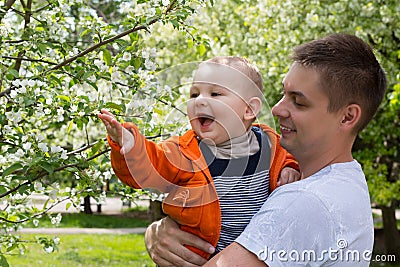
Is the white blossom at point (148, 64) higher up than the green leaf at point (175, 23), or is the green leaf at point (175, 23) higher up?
the green leaf at point (175, 23)

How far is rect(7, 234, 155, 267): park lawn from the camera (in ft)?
35.2

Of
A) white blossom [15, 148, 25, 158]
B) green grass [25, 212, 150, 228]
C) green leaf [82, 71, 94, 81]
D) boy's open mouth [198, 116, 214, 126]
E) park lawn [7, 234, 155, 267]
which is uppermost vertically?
boy's open mouth [198, 116, 214, 126]

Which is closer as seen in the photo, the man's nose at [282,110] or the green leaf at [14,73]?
the man's nose at [282,110]

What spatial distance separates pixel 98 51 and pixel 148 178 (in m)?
1.73

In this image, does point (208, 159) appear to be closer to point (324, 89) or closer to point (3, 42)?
point (324, 89)

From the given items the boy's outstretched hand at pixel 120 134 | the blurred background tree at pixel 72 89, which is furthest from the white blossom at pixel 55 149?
the boy's outstretched hand at pixel 120 134

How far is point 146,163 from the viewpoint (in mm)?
1948

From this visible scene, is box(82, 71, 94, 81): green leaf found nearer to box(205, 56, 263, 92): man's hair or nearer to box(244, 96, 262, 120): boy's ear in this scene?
box(205, 56, 263, 92): man's hair

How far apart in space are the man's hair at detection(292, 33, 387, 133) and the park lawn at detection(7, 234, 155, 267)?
8.10 meters

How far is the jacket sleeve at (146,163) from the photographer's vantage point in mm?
1916

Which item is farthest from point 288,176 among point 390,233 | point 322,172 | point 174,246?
point 390,233

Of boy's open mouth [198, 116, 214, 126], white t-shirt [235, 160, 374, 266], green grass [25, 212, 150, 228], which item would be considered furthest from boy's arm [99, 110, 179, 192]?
green grass [25, 212, 150, 228]

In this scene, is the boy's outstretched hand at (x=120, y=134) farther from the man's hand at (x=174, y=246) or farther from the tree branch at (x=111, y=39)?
the tree branch at (x=111, y=39)

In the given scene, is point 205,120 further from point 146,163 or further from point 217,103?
point 146,163
